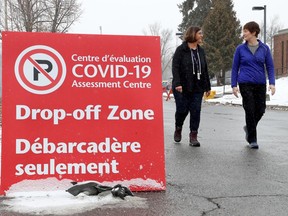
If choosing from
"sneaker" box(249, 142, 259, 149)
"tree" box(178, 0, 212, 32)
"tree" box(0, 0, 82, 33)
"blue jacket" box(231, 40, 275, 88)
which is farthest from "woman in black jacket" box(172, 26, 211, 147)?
"tree" box(178, 0, 212, 32)

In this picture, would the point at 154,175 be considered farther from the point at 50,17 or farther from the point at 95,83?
the point at 50,17

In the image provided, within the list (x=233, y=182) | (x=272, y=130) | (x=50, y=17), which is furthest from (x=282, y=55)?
(x=233, y=182)

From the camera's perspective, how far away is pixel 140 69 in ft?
13.3

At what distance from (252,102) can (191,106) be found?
92cm

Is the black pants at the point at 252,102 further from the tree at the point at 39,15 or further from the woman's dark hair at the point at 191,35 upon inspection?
the tree at the point at 39,15

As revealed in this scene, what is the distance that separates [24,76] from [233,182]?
89.6 inches

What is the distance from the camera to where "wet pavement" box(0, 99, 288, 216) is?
3537mm

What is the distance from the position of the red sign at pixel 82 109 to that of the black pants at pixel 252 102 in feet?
9.78

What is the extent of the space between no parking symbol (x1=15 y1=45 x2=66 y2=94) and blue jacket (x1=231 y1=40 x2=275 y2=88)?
11.8 feet

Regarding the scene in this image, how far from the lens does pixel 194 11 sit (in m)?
61.8

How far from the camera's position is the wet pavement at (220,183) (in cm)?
354

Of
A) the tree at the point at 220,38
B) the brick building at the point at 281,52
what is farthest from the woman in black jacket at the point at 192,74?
the brick building at the point at 281,52

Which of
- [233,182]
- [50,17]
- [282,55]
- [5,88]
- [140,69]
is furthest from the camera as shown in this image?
[282,55]

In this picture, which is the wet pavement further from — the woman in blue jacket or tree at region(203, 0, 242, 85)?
tree at region(203, 0, 242, 85)
